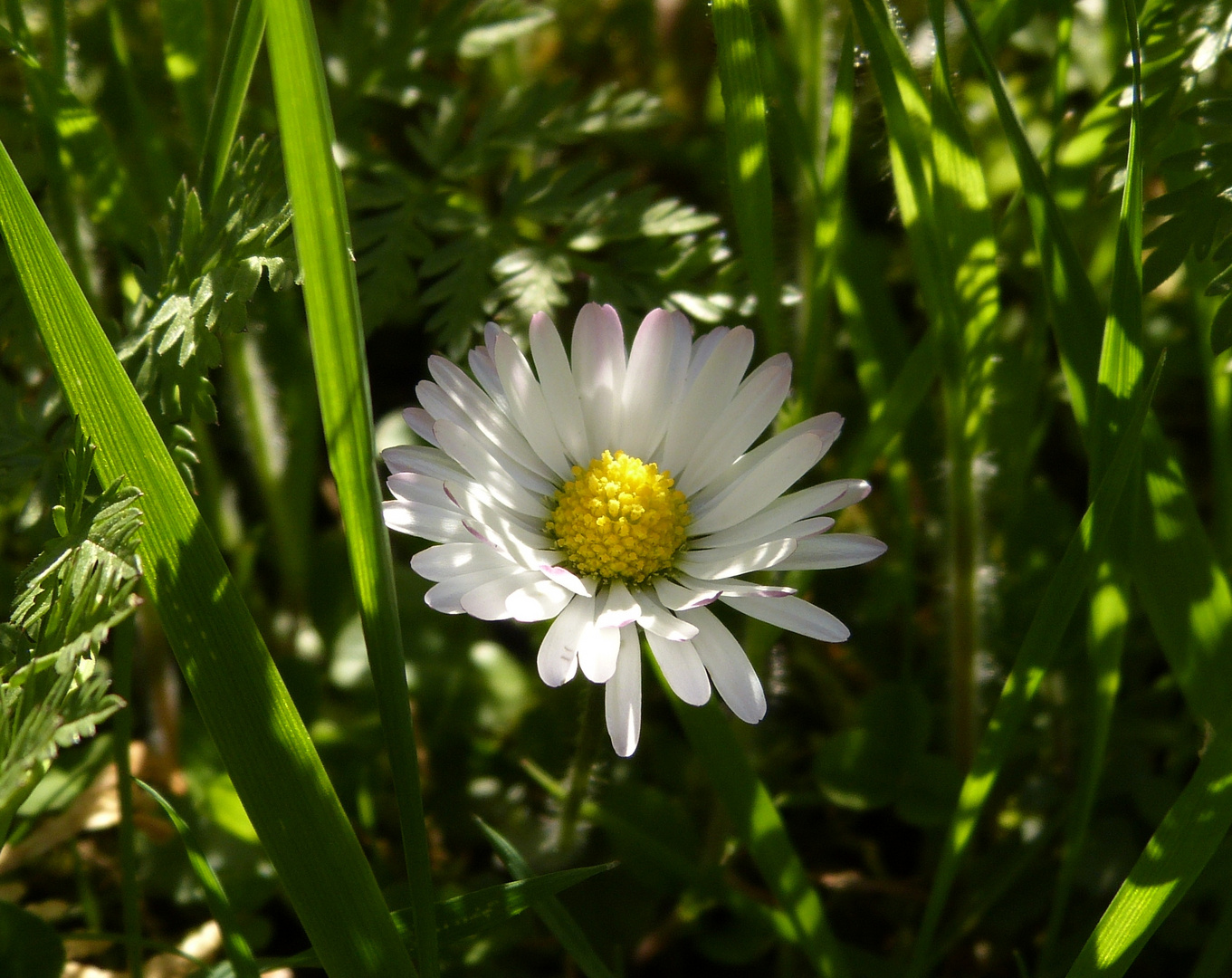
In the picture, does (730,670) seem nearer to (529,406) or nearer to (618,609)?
(618,609)

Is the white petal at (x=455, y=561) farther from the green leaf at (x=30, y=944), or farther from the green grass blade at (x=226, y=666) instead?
the green leaf at (x=30, y=944)

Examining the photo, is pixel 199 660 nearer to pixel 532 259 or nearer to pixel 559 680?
pixel 559 680

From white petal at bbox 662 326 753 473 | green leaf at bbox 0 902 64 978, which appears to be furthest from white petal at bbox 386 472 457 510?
green leaf at bbox 0 902 64 978

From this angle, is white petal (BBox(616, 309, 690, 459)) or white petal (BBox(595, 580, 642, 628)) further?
white petal (BBox(616, 309, 690, 459))

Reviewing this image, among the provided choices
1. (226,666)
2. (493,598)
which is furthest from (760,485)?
(226,666)

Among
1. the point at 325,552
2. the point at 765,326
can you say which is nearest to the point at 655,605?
the point at 765,326

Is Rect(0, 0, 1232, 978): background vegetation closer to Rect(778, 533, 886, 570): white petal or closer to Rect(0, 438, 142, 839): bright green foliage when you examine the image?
Rect(0, 438, 142, 839): bright green foliage
